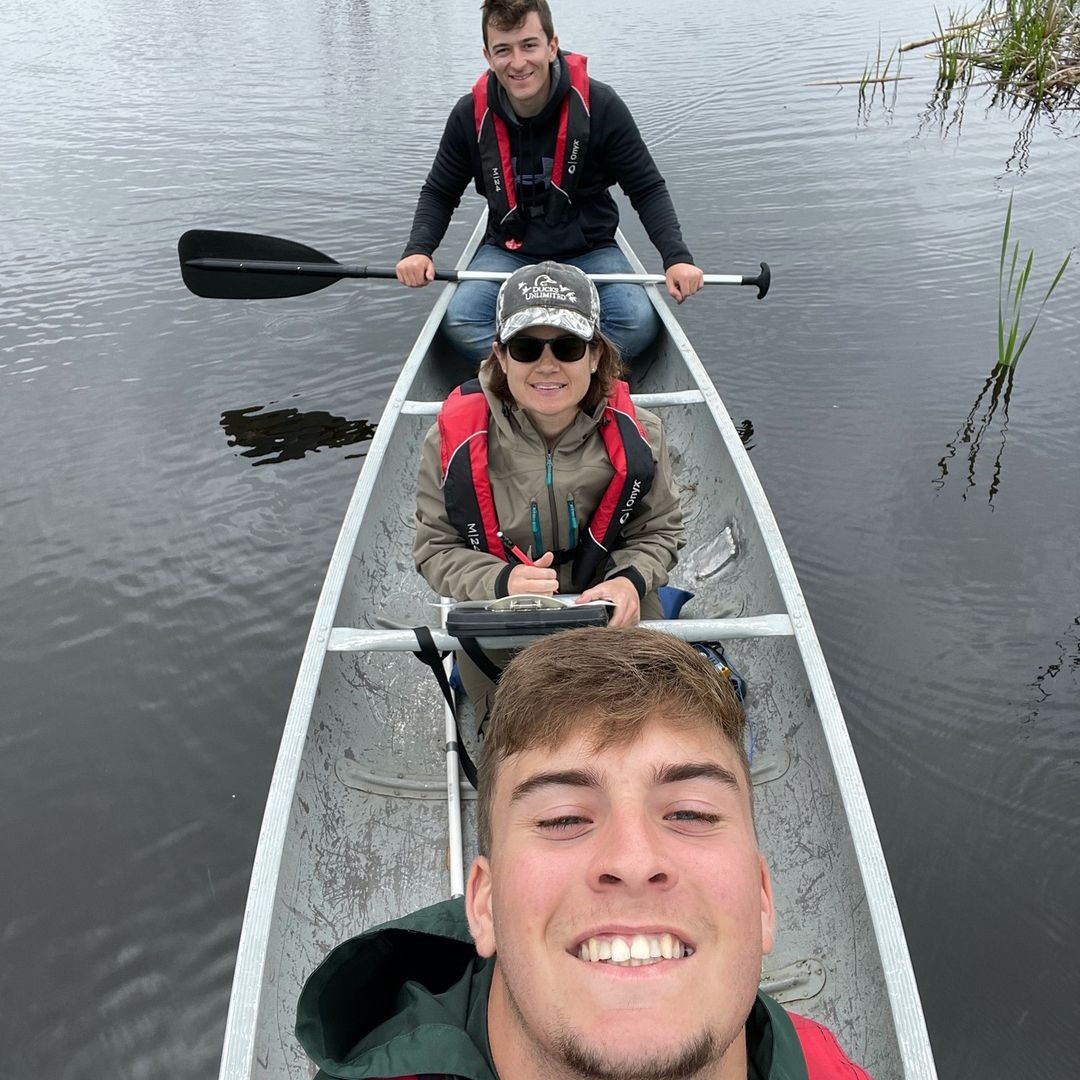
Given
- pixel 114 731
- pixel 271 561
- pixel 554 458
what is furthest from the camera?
pixel 271 561

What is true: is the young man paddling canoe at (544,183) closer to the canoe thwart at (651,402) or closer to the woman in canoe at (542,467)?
the canoe thwart at (651,402)

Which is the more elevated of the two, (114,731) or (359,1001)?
(359,1001)

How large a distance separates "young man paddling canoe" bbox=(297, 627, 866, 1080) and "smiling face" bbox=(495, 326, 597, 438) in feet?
4.16

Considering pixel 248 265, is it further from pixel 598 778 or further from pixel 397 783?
pixel 598 778

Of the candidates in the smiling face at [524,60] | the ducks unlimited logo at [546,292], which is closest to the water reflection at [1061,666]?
the ducks unlimited logo at [546,292]

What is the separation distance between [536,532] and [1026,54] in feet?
39.1

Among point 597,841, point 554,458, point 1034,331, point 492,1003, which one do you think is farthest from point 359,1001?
point 1034,331

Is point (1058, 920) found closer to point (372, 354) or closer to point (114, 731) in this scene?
point (114, 731)

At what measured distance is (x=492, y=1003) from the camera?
133 cm

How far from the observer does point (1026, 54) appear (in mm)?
11242

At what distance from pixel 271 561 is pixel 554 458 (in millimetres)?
2593

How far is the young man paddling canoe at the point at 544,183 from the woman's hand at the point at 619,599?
269 cm

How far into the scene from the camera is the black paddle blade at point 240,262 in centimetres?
581

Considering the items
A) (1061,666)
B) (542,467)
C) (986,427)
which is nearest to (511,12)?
(542,467)
